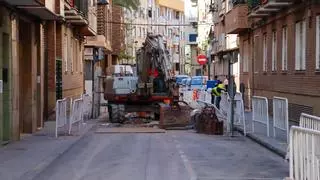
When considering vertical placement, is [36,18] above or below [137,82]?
above

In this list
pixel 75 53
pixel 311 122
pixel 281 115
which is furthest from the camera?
pixel 75 53

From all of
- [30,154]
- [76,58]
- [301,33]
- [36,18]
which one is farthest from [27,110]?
[76,58]

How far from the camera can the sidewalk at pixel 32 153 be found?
13141mm

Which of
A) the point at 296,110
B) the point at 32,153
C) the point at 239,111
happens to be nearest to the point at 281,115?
the point at 239,111

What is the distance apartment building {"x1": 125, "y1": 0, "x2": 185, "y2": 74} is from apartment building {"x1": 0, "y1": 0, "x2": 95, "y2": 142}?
55.1m

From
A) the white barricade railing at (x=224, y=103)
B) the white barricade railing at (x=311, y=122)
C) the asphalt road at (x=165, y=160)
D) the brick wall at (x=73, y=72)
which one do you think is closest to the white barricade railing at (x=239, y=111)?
→ the white barricade railing at (x=224, y=103)

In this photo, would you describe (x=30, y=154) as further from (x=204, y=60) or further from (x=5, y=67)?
(x=204, y=60)

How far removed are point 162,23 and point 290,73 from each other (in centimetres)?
8757

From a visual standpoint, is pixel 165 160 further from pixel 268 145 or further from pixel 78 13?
pixel 78 13

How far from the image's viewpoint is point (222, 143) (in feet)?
65.2

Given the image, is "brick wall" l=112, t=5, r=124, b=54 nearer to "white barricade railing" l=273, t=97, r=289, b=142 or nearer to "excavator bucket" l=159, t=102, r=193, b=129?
"excavator bucket" l=159, t=102, r=193, b=129

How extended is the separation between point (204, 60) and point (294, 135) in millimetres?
44288

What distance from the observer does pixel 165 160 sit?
594 inches

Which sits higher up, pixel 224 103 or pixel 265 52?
pixel 265 52
